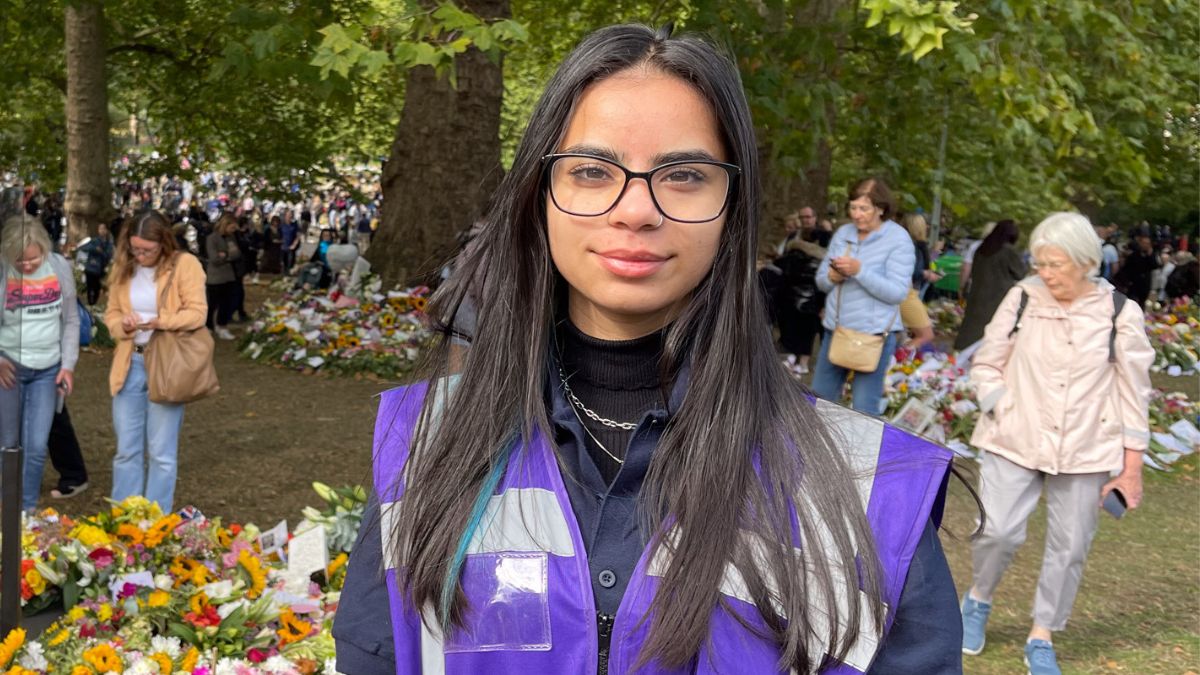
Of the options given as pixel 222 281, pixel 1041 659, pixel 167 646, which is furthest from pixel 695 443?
pixel 222 281

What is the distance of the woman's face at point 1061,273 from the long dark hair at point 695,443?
3885mm

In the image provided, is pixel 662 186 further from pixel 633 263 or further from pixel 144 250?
pixel 144 250

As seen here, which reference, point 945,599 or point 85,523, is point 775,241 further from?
point 945,599

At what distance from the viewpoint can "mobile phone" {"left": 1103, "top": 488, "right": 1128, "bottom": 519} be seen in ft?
17.0

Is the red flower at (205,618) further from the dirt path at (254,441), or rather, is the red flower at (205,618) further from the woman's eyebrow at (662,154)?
the woman's eyebrow at (662,154)

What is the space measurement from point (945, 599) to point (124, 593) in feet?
12.0

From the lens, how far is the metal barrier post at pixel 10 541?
4043 mm

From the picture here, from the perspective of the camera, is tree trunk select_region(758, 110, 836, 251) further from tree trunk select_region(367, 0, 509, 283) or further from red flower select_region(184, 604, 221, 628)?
red flower select_region(184, 604, 221, 628)

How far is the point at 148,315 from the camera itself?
6.46 m

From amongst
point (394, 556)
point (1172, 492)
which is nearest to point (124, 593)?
point (394, 556)

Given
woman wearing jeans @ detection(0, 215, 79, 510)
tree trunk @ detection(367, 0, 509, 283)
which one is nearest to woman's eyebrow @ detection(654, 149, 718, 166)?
woman wearing jeans @ detection(0, 215, 79, 510)

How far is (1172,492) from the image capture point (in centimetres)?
947

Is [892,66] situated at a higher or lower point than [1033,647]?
higher

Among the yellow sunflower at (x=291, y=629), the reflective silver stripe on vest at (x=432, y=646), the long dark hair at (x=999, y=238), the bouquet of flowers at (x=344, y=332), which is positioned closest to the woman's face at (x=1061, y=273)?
the yellow sunflower at (x=291, y=629)
